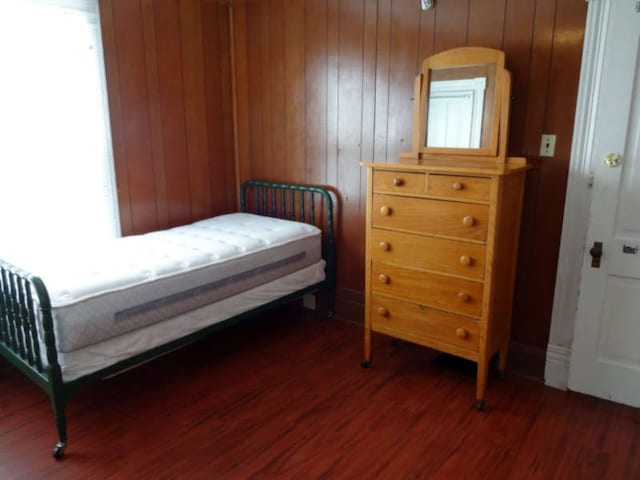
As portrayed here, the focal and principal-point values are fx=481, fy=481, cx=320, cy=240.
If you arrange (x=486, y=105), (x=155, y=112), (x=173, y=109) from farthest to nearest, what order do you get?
(x=173, y=109), (x=155, y=112), (x=486, y=105)

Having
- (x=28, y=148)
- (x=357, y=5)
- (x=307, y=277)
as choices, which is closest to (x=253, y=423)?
(x=307, y=277)

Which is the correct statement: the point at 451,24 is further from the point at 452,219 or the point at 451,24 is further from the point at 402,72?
the point at 452,219

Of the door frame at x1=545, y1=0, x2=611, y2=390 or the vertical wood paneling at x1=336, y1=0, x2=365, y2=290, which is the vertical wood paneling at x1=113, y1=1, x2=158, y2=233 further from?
the door frame at x1=545, y1=0, x2=611, y2=390

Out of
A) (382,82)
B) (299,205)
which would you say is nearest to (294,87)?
(382,82)

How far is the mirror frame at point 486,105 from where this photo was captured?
2.35m

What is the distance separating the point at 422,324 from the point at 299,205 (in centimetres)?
140

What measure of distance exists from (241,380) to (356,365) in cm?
66

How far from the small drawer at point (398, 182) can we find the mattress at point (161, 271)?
762 millimetres

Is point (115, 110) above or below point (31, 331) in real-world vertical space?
above

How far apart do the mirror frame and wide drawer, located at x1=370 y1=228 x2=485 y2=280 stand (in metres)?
0.52

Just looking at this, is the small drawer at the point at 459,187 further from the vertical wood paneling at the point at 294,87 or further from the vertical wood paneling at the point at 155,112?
the vertical wood paneling at the point at 155,112

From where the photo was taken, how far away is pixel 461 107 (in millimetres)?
2523

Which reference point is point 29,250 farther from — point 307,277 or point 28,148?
point 307,277

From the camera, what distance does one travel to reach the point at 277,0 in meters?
3.24
